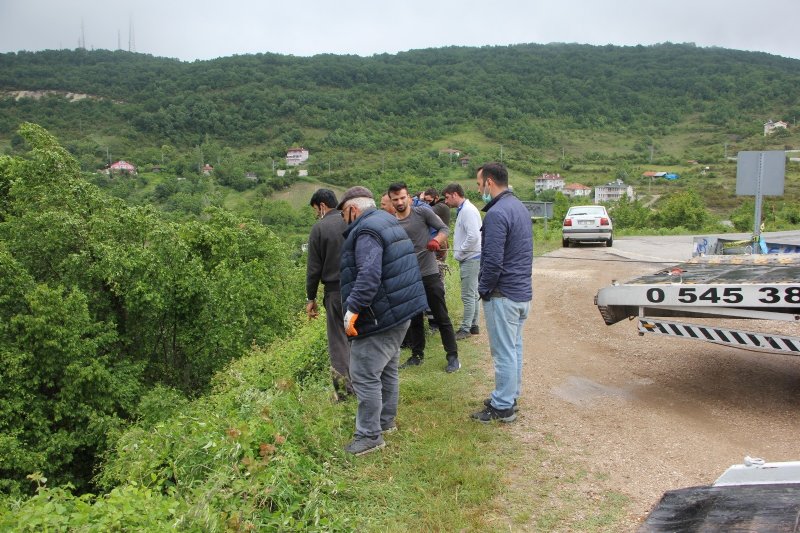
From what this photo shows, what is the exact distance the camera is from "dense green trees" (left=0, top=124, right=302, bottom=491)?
1344cm

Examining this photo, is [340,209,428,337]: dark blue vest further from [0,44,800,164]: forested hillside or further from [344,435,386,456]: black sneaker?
[0,44,800,164]: forested hillside

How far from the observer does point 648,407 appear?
5203 millimetres

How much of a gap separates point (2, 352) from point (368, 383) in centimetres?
1219

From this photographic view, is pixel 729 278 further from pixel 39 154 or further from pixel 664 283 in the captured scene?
pixel 39 154

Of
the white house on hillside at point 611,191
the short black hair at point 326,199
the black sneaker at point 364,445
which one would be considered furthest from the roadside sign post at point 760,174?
the white house on hillside at point 611,191

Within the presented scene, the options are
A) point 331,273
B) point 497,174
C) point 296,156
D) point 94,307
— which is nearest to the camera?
point 497,174

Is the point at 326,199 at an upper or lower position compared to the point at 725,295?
upper

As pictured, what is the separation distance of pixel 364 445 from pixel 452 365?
213cm

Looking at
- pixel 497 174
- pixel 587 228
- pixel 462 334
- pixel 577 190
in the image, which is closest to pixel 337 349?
pixel 497 174

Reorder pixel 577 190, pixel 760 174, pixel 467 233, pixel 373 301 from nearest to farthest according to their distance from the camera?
pixel 373 301 < pixel 467 233 < pixel 760 174 < pixel 577 190

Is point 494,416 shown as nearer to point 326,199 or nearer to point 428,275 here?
point 428,275

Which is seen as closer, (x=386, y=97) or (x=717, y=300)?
(x=717, y=300)

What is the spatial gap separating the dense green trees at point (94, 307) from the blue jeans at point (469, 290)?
868 centimetres

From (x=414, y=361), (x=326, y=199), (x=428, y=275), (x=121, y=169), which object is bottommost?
(x=414, y=361)
